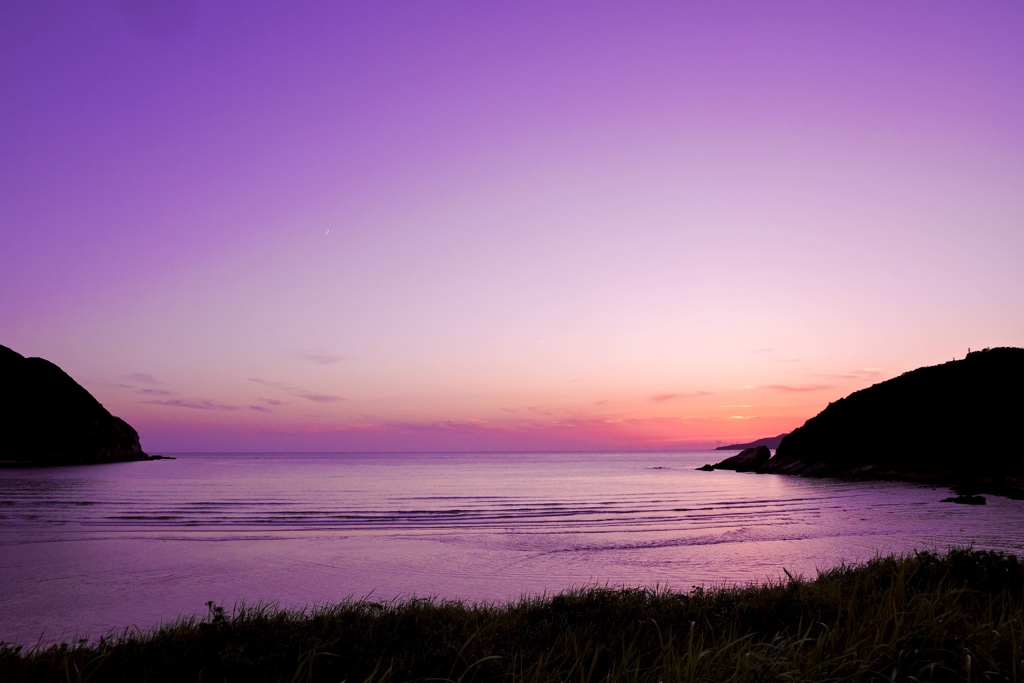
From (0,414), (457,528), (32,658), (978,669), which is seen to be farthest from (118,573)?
(0,414)

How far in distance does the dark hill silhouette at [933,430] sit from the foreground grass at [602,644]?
4039cm

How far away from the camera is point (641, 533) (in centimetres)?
2319

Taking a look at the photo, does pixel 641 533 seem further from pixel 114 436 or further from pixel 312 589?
pixel 114 436

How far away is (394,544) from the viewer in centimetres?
1952

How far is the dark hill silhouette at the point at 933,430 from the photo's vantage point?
157 feet

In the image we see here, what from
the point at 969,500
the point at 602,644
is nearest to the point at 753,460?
the point at 969,500

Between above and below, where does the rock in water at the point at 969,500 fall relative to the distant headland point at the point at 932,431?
below

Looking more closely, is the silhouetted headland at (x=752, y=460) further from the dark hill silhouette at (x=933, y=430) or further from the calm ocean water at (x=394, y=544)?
the calm ocean water at (x=394, y=544)

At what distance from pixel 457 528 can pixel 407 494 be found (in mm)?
17879

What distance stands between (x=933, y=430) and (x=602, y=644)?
213ft

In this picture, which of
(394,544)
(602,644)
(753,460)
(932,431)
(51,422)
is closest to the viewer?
(602,644)

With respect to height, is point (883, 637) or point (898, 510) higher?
point (883, 637)

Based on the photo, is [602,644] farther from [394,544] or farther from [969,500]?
[969,500]

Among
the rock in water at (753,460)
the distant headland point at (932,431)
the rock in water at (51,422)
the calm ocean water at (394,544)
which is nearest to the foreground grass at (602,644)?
the calm ocean water at (394,544)
